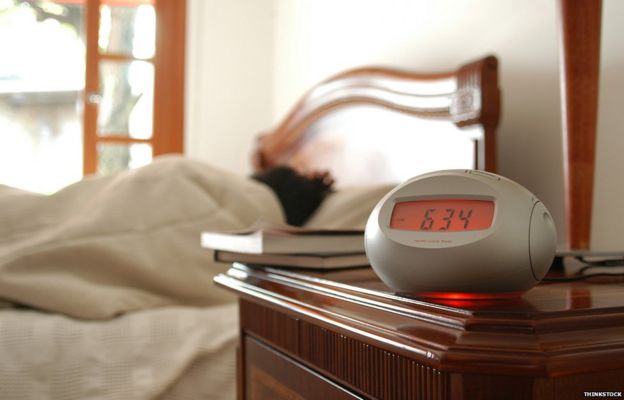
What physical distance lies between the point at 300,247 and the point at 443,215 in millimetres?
265

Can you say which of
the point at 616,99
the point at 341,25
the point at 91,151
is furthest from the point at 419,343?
the point at 91,151

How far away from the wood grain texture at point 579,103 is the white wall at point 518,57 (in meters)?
0.20

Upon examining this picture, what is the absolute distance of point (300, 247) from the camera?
2.34 ft

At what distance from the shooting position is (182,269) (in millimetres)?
1285

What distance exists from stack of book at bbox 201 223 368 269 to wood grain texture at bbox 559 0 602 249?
0.28 meters

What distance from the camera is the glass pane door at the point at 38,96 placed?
150 inches

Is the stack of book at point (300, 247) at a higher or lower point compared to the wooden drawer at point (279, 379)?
higher

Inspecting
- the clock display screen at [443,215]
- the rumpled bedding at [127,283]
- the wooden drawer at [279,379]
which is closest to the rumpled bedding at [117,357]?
the rumpled bedding at [127,283]

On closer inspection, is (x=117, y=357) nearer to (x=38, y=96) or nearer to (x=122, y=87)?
(x=122, y=87)

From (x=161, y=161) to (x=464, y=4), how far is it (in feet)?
2.42

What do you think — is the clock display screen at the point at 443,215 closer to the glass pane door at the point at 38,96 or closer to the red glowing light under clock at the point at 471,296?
the red glowing light under clock at the point at 471,296

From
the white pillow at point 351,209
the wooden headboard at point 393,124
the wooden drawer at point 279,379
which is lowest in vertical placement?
the wooden drawer at point 279,379

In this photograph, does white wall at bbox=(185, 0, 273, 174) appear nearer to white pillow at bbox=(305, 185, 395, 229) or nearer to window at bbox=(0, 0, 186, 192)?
window at bbox=(0, 0, 186, 192)

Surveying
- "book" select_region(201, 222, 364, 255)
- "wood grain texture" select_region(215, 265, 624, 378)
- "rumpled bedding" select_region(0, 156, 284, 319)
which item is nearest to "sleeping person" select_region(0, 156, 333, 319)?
"rumpled bedding" select_region(0, 156, 284, 319)
